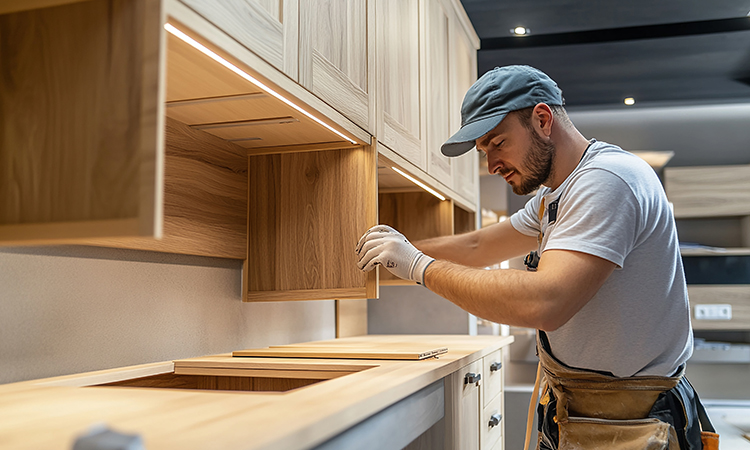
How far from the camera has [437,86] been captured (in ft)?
8.11

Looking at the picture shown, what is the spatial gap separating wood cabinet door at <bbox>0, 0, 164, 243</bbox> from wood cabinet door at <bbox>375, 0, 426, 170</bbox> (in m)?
1.01

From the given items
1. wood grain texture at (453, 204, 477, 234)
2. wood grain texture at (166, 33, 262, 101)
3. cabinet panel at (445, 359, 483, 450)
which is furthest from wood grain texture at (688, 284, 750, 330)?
wood grain texture at (166, 33, 262, 101)

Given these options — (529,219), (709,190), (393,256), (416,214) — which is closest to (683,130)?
(709,190)

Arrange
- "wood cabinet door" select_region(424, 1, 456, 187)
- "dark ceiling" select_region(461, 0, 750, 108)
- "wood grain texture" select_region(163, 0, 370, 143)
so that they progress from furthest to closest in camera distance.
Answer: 1. "dark ceiling" select_region(461, 0, 750, 108)
2. "wood cabinet door" select_region(424, 1, 456, 187)
3. "wood grain texture" select_region(163, 0, 370, 143)

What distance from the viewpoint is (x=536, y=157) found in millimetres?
1490

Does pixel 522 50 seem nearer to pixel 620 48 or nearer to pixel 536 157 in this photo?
pixel 620 48

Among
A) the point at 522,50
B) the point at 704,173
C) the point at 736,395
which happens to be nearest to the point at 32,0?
the point at 522,50

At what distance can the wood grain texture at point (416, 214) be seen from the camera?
2633mm

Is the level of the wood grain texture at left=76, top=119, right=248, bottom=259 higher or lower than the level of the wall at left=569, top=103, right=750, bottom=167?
lower

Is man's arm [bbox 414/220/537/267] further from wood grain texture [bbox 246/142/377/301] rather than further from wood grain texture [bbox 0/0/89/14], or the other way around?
wood grain texture [bbox 0/0/89/14]

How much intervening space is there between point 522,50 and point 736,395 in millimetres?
2873

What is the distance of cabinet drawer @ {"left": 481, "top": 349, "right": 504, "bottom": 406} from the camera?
80.5 inches

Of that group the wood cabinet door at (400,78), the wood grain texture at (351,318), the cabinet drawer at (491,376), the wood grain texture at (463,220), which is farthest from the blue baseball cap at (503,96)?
the wood grain texture at (463,220)

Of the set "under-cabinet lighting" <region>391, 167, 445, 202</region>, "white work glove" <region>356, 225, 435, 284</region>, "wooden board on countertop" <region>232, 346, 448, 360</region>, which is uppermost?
"under-cabinet lighting" <region>391, 167, 445, 202</region>
